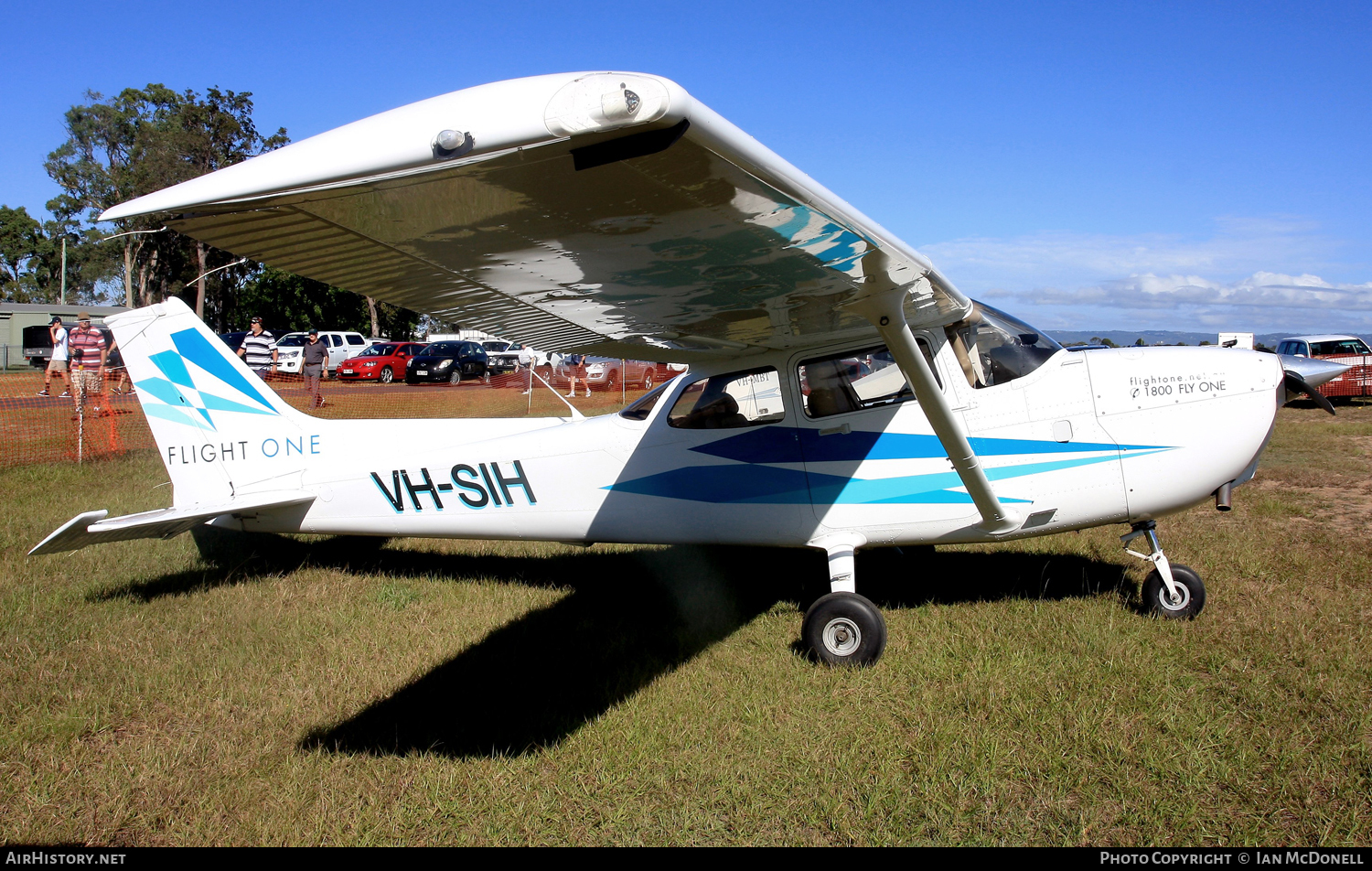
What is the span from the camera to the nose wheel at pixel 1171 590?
5.00 m

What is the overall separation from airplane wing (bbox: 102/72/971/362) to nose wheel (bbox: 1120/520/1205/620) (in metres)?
2.72

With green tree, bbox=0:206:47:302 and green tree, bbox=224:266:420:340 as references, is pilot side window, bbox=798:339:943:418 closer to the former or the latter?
green tree, bbox=224:266:420:340

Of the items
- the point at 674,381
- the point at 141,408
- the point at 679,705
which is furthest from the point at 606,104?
the point at 141,408

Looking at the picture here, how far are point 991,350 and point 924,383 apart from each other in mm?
1166

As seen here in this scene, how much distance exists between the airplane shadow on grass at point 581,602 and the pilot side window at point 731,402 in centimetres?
139

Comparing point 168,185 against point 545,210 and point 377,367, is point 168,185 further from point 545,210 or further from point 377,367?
point 545,210

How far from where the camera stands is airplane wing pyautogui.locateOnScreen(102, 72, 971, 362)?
168 cm

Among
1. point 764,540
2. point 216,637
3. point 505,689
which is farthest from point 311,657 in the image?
point 764,540

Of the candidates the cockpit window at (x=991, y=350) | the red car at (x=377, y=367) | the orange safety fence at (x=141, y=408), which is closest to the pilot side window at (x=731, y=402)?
the cockpit window at (x=991, y=350)

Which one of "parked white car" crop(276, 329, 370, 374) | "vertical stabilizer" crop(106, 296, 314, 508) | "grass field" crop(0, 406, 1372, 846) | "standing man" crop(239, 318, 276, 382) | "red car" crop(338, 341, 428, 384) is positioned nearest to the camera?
"grass field" crop(0, 406, 1372, 846)

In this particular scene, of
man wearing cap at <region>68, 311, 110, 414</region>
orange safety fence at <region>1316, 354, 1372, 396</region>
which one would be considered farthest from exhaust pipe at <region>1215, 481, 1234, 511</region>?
orange safety fence at <region>1316, 354, 1372, 396</region>

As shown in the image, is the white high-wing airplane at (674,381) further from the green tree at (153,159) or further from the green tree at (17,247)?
the green tree at (17,247)

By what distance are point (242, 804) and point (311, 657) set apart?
1546 mm

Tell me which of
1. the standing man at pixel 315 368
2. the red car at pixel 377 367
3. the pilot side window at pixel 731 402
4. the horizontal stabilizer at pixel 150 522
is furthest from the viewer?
the red car at pixel 377 367
